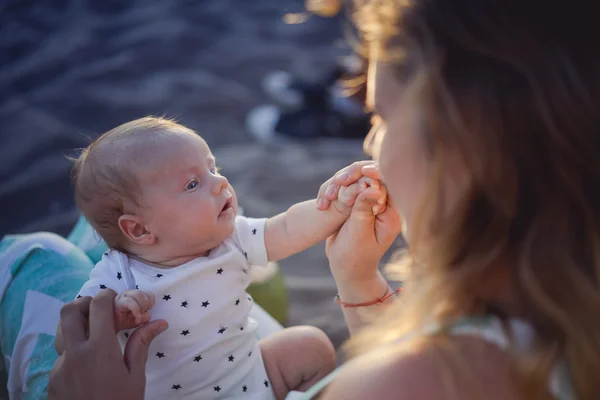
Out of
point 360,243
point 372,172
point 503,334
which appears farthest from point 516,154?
point 360,243

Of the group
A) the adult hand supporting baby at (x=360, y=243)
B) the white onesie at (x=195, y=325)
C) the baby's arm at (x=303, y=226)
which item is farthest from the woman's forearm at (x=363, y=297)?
the white onesie at (x=195, y=325)

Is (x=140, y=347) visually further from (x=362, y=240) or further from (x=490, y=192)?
(x=490, y=192)

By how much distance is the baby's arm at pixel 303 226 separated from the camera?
4.39 feet

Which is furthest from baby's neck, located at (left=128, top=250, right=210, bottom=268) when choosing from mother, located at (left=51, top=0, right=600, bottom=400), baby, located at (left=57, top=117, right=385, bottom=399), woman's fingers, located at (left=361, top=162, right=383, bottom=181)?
mother, located at (left=51, top=0, right=600, bottom=400)

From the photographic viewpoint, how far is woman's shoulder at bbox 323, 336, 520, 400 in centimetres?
81

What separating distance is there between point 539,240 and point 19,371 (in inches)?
47.6

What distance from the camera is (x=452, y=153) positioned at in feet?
2.64

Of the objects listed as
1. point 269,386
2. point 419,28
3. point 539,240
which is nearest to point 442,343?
point 539,240

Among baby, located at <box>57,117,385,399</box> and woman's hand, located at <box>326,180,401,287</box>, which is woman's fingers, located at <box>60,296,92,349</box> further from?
woman's hand, located at <box>326,180,401,287</box>

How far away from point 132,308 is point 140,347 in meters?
0.07

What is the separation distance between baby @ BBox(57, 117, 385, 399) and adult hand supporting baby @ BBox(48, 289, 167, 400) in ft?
0.34

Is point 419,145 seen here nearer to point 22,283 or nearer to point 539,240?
point 539,240

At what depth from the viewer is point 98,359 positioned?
110 cm

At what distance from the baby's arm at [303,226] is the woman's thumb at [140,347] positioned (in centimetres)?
33
